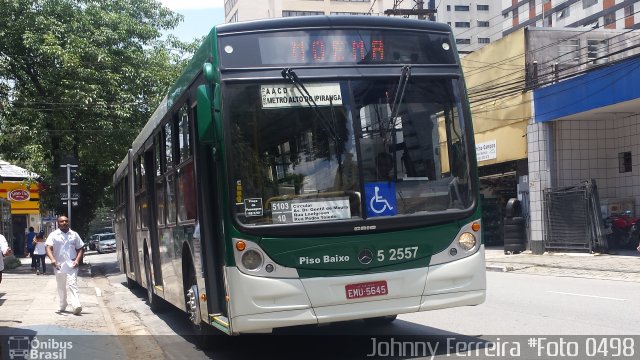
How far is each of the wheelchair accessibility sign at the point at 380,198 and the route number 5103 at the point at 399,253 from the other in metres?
0.36

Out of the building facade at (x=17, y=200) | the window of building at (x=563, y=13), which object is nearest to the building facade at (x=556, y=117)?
the building facade at (x=17, y=200)

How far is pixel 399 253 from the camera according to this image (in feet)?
21.7

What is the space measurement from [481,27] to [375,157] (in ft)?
295

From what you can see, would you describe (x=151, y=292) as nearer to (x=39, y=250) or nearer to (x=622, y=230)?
(x=39, y=250)

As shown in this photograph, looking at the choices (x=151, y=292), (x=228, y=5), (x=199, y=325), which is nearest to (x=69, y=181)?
(x=151, y=292)

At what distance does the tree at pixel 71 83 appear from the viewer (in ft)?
76.9

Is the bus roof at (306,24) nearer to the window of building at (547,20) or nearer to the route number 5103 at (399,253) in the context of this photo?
the route number 5103 at (399,253)

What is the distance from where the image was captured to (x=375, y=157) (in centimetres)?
654

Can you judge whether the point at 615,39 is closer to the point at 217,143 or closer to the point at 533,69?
the point at 533,69

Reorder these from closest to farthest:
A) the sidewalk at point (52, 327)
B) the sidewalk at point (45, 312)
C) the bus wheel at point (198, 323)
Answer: the bus wheel at point (198, 323), the sidewalk at point (52, 327), the sidewalk at point (45, 312)

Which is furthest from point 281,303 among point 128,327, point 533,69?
point 533,69

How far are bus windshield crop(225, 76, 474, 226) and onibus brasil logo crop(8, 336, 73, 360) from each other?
354cm

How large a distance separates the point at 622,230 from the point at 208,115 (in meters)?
17.9

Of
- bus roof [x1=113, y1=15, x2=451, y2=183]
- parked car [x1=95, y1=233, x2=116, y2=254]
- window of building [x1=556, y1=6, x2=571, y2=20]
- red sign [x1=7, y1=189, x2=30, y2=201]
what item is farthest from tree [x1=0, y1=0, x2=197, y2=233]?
window of building [x1=556, y1=6, x2=571, y2=20]
